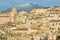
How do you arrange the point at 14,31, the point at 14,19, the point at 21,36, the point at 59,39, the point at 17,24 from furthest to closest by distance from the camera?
the point at 14,19, the point at 17,24, the point at 14,31, the point at 21,36, the point at 59,39

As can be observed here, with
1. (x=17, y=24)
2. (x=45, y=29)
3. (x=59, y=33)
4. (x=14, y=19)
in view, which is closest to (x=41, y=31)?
(x=45, y=29)

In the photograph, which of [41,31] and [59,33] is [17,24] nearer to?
[41,31]

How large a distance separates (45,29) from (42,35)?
2.08 meters

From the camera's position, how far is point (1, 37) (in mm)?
27016

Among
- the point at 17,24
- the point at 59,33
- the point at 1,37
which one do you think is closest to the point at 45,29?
the point at 59,33

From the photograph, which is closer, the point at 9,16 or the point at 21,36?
the point at 21,36

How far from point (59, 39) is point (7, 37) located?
13.6ft

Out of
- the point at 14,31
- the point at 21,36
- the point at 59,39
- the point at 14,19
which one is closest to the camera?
the point at 59,39

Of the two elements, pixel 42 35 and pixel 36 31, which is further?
pixel 36 31

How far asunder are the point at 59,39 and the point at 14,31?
5444 mm

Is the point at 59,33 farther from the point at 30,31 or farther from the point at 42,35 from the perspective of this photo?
the point at 30,31

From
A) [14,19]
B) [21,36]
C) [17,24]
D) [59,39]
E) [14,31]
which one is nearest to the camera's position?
[59,39]

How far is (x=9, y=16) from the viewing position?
4103 centimetres

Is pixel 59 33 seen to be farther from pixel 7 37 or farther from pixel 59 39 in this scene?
pixel 7 37
